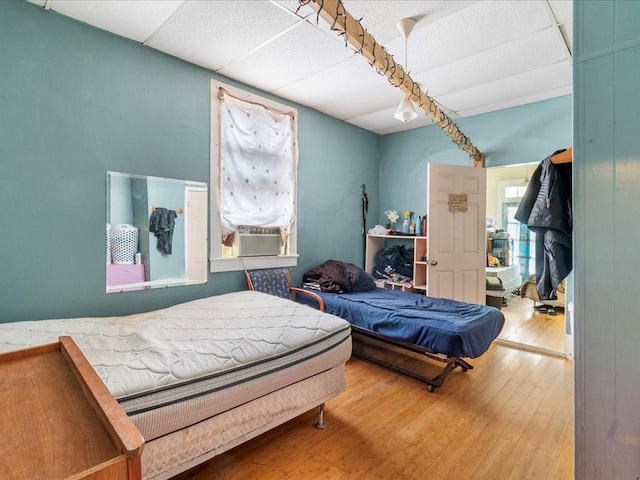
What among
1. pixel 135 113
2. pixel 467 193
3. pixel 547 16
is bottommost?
pixel 467 193

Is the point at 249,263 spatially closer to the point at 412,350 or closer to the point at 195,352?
the point at 195,352

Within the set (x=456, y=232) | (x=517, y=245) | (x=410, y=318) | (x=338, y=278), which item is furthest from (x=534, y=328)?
(x=338, y=278)

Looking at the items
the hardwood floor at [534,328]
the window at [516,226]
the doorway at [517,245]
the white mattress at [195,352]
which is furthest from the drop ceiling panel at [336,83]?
the window at [516,226]

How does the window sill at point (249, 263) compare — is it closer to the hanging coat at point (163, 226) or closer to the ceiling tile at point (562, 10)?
the hanging coat at point (163, 226)

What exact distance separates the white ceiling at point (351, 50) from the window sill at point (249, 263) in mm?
1779

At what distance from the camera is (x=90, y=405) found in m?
0.77

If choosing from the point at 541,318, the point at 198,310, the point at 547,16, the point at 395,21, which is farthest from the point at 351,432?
the point at 541,318

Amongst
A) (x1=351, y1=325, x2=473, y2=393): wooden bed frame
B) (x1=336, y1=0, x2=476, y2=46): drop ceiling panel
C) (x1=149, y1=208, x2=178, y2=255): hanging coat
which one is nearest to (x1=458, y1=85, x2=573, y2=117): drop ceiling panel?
(x1=336, y1=0, x2=476, y2=46): drop ceiling panel

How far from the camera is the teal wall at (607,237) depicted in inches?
39.6

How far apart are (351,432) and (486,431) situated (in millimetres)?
890

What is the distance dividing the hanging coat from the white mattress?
0.61 meters

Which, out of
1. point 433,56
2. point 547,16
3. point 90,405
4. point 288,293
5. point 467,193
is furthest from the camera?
point 467,193

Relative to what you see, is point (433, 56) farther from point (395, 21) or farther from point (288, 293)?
point (288, 293)

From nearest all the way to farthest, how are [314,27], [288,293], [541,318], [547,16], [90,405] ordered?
1. [90,405]
2. [547,16]
3. [314,27]
4. [288,293]
5. [541,318]
